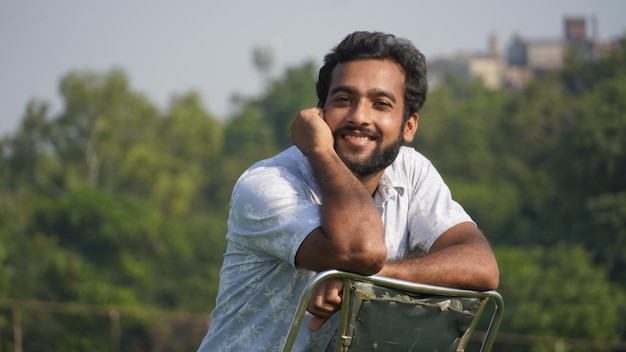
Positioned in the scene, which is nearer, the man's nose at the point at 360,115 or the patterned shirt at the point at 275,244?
the patterned shirt at the point at 275,244

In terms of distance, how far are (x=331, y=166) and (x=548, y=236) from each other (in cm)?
4942

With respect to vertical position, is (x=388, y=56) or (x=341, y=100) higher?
(x=388, y=56)

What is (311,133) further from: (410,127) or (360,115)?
(410,127)

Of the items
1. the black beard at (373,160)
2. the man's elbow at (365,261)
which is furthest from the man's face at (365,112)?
the man's elbow at (365,261)

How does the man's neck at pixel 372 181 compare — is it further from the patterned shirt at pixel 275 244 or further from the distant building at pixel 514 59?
the distant building at pixel 514 59

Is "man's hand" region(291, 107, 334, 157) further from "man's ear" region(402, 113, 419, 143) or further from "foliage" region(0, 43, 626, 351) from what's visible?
"foliage" region(0, 43, 626, 351)

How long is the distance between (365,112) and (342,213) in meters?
0.44

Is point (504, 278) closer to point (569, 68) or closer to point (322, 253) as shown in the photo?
point (569, 68)

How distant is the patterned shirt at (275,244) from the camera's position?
3229mm

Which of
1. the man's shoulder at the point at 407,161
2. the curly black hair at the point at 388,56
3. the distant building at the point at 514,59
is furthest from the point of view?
the distant building at the point at 514,59

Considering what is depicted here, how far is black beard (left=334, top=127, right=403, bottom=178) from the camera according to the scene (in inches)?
138

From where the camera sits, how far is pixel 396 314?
3.01 meters

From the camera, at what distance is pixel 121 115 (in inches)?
2719

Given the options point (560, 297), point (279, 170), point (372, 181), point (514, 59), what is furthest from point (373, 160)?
point (514, 59)
